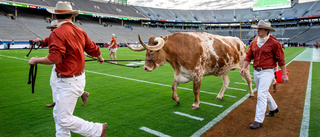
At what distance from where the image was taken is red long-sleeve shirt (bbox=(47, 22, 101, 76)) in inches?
95.2

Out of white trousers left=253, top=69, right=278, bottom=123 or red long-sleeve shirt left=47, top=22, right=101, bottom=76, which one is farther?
white trousers left=253, top=69, right=278, bottom=123

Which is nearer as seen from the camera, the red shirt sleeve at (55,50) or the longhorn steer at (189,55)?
the red shirt sleeve at (55,50)

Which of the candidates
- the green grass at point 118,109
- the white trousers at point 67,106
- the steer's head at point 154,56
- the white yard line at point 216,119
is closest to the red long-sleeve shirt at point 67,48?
the white trousers at point 67,106

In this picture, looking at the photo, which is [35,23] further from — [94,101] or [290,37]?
[290,37]

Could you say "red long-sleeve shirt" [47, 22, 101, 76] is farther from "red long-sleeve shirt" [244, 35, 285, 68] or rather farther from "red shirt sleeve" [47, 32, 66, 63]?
"red long-sleeve shirt" [244, 35, 285, 68]

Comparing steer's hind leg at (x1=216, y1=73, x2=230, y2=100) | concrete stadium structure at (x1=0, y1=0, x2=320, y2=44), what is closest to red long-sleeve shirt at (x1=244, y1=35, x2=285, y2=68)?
steer's hind leg at (x1=216, y1=73, x2=230, y2=100)

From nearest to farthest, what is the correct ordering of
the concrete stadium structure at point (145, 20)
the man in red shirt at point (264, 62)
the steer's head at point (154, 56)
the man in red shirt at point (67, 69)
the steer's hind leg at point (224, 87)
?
1. the man in red shirt at point (67, 69)
2. the man in red shirt at point (264, 62)
3. the steer's head at point (154, 56)
4. the steer's hind leg at point (224, 87)
5. the concrete stadium structure at point (145, 20)

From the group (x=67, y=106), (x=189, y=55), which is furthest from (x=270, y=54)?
(x=67, y=106)

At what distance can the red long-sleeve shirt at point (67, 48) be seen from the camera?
7.93 feet

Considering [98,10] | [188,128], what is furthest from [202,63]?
[98,10]

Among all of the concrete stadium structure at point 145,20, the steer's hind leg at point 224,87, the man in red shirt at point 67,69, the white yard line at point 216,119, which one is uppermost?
the concrete stadium structure at point 145,20

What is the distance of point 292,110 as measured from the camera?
471 cm

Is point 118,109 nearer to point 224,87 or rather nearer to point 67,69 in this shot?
point 67,69

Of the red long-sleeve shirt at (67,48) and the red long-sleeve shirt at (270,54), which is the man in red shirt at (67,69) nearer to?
the red long-sleeve shirt at (67,48)
